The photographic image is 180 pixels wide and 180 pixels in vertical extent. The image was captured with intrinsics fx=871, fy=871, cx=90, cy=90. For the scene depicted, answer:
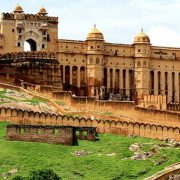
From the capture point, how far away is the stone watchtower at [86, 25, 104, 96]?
7894 cm

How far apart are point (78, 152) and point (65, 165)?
2.99 metres

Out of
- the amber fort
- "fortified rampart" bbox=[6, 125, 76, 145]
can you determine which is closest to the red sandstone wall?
"fortified rampart" bbox=[6, 125, 76, 145]

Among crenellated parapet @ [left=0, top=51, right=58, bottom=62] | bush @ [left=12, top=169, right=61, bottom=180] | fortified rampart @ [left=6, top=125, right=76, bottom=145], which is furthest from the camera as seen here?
crenellated parapet @ [left=0, top=51, right=58, bottom=62]

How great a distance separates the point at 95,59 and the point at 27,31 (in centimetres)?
672

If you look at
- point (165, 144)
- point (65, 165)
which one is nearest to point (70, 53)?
point (165, 144)

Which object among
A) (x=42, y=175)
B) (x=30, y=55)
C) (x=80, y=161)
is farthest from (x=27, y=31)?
Result: (x=42, y=175)

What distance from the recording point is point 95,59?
79.5 metres

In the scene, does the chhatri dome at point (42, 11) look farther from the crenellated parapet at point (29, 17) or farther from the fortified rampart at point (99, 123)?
the fortified rampart at point (99, 123)

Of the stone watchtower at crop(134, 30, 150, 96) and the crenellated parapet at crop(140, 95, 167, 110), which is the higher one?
the stone watchtower at crop(134, 30, 150, 96)

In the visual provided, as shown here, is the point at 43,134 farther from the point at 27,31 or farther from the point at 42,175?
the point at 27,31

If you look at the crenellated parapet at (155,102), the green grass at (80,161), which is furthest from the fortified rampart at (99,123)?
the crenellated parapet at (155,102)

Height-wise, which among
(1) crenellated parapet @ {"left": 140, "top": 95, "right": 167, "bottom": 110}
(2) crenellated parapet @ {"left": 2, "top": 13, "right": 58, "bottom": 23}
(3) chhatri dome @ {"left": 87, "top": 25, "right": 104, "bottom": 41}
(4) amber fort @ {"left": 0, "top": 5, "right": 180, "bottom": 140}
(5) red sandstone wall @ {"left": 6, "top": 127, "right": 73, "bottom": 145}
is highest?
(2) crenellated parapet @ {"left": 2, "top": 13, "right": 58, "bottom": 23}

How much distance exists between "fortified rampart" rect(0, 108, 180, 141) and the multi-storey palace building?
55.2ft

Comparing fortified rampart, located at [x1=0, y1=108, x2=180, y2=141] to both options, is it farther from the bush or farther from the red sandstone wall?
the bush
